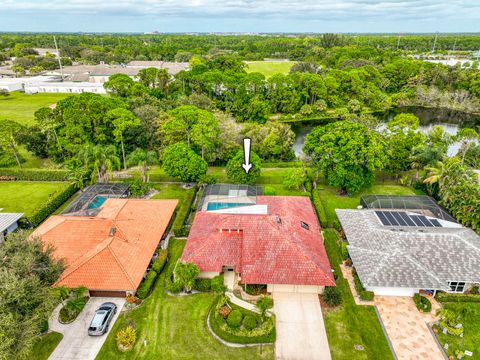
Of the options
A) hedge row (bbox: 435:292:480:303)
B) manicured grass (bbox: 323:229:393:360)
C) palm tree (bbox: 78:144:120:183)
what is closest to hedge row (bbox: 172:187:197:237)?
Result: palm tree (bbox: 78:144:120:183)

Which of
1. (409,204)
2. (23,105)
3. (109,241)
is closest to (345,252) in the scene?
(409,204)

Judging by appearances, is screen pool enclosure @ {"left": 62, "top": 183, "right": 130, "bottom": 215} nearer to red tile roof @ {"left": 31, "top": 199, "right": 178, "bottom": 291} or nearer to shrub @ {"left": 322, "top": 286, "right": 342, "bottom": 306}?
red tile roof @ {"left": 31, "top": 199, "right": 178, "bottom": 291}

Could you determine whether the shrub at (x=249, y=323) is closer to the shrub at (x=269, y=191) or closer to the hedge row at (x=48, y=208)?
the shrub at (x=269, y=191)

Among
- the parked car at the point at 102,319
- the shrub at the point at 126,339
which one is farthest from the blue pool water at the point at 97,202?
the shrub at the point at 126,339

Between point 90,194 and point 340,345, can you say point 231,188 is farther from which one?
point 340,345

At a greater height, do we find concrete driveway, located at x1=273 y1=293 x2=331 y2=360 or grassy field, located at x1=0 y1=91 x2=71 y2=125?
grassy field, located at x1=0 y1=91 x2=71 y2=125
